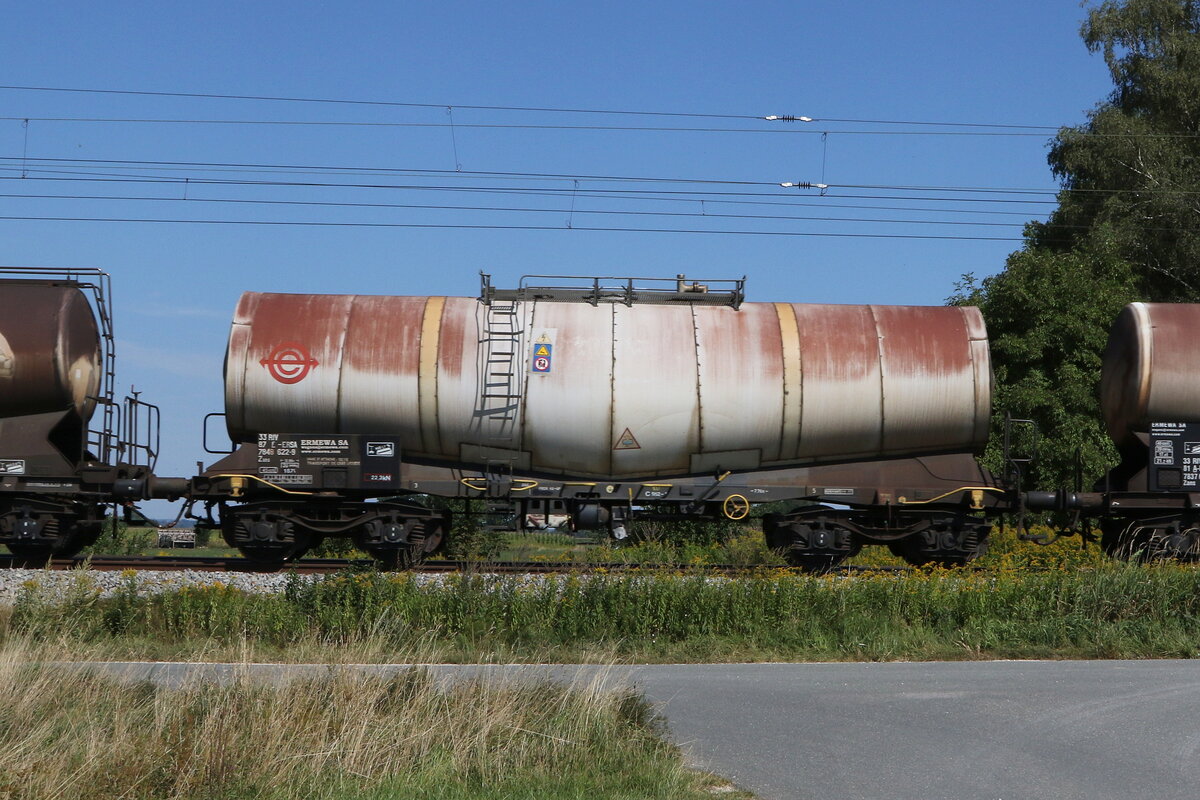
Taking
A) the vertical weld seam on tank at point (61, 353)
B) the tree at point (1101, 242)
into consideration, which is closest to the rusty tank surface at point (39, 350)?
the vertical weld seam on tank at point (61, 353)

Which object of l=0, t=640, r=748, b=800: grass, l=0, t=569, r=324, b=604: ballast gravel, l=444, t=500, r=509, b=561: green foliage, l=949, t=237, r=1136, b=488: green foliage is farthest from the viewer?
l=949, t=237, r=1136, b=488: green foliage

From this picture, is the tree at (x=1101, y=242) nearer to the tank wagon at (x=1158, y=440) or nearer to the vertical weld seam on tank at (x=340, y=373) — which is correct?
Result: the tank wagon at (x=1158, y=440)

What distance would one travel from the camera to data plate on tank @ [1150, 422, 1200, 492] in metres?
17.2

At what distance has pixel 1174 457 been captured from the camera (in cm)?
1720

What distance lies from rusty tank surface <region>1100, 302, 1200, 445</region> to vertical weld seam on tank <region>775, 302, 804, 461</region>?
201 inches

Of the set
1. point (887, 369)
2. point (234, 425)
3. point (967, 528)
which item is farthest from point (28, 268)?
point (967, 528)

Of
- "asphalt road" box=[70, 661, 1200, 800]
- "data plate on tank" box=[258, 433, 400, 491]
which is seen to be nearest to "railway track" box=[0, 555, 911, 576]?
"data plate on tank" box=[258, 433, 400, 491]

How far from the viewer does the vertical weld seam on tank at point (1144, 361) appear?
56.8ft

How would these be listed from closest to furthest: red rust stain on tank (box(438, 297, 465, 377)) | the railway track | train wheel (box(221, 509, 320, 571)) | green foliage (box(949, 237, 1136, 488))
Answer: the railway track < red rust stain on tank (box(438, 297, 465, 377)) < train wheel (box(221, 509, 320, 571)) < green foliage (box(949, 237, 1136, 488))

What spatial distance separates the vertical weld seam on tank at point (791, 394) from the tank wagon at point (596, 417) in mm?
28

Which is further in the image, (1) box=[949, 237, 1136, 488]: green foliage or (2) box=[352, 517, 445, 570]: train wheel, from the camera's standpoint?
(1) box=[949, 237, 1136, 488]: green foliage

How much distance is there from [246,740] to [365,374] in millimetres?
9984

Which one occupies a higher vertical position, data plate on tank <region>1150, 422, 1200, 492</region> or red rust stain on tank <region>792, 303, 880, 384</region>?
red rust stain on tank <region>792, 303, 880, 384</region>

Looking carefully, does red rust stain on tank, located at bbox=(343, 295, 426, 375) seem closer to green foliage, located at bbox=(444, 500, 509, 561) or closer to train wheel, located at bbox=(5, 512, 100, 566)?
green foliage, located at bbox=(444, 500, 509, 561)
